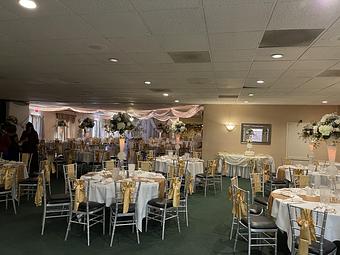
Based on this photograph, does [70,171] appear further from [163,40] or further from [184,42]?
[184,42]

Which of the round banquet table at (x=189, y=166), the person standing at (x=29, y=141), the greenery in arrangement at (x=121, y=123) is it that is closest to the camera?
the greenery in arrangement at (x=121, y=123)

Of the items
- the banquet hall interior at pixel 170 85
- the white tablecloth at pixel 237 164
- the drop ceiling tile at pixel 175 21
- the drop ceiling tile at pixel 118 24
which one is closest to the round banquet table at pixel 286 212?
the banquet hall interior at pixel 170 85

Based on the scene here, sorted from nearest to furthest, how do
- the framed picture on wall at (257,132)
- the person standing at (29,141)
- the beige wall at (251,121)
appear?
the person standing at (29,141)
the beige wall at (251,121)
the framed picture on wall at (257,132)

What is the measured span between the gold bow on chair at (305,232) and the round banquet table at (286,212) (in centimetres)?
48

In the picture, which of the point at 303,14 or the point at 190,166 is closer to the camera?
the point at 303,14

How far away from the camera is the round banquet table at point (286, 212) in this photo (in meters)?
3.14

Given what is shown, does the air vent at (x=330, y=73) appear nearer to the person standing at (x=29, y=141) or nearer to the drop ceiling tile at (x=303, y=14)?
the drop ceiling tile at (x=303, y=14)

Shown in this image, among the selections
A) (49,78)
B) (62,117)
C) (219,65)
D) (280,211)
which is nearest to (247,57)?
(219,65)

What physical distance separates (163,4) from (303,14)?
1.30 meters

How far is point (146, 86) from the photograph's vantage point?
719 cm

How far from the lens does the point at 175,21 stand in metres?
2.91

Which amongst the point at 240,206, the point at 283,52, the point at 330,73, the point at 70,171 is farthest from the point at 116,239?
the point at 330,73

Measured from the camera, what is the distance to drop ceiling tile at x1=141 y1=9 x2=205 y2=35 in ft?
8.89

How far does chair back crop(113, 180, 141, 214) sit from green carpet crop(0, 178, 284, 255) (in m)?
0.46
